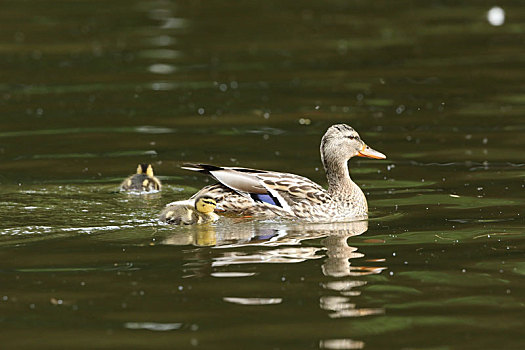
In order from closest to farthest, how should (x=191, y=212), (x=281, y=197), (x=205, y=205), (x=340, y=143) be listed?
(x=191, y=212) < (x=205, y=205) < (x=281, y=197) < (x=340, y=143)

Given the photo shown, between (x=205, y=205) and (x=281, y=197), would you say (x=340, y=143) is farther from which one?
(x=205, y=205)

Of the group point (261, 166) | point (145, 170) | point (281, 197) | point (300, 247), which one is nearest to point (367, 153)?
point (281, 197)

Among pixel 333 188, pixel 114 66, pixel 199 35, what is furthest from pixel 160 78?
pixel 333 188

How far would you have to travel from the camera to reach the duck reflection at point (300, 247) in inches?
284

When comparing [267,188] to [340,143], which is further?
[340,143]

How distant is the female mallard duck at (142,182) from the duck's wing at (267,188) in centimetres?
95

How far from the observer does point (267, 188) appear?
9.59 meters

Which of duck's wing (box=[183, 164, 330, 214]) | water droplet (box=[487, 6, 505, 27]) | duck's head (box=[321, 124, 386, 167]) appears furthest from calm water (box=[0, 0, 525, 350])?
duck's head (box=[321, 124, 386, 167])

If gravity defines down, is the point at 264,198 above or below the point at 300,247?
above

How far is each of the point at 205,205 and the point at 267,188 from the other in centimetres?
56

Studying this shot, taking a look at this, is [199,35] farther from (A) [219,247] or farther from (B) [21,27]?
(A) [219,247]

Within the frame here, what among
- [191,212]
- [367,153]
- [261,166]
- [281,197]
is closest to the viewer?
[191,212]

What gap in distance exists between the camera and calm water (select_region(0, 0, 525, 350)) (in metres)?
6.82

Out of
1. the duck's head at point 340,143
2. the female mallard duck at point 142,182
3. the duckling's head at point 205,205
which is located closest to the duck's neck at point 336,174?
the duck's head at point 340,143
